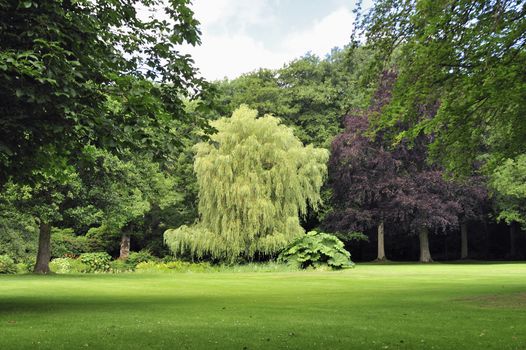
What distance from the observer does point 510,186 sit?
1529 inches

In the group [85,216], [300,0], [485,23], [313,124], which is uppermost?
[313,124]

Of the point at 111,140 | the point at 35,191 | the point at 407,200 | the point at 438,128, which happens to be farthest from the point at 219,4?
the point at 407,200

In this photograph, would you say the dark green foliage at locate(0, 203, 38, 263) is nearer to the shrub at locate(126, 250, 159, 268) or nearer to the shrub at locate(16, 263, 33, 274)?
the shrub at locate(16, 263, 33, 274)

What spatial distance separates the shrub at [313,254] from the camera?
1361 inches

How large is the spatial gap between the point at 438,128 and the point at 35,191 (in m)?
19.3

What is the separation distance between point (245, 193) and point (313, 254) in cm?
575

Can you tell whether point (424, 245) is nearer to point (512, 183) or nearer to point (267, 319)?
point (512, 183)

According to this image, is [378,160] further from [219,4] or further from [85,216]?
[219,4]

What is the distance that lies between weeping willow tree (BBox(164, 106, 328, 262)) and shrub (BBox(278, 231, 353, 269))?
65 cm

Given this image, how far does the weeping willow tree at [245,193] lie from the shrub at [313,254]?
25.7 inches

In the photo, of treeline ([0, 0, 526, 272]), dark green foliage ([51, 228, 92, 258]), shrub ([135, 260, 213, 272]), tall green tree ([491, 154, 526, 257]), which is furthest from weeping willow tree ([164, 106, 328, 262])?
tall green tree ([491, 154, 526, 257])

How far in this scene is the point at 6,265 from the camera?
34.8m

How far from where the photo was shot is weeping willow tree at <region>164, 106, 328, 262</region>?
34.0 metres

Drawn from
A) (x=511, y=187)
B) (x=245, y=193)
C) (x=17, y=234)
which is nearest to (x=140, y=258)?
(x=17, y=234)
